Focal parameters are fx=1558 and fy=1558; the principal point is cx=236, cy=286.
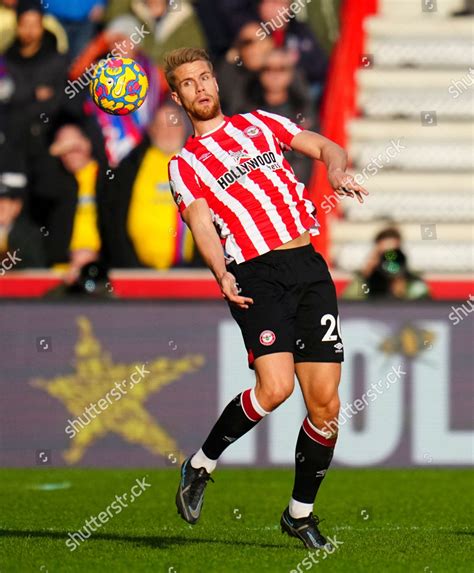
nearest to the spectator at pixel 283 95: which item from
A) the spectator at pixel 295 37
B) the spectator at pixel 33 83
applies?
the spectator at pixel 295 37

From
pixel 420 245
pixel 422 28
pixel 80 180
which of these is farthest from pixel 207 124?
pixel 422 28

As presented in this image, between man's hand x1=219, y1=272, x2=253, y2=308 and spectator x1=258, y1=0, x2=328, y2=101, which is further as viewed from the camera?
spectator x1=258, y1=0, x2=328, y2=101

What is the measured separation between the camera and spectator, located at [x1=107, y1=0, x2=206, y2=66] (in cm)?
1602

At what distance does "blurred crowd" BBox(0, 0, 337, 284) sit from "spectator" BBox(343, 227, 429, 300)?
6.66 feet

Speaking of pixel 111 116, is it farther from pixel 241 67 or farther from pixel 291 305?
pixel 291 305

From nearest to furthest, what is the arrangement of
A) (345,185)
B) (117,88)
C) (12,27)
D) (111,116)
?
1. (345,185)
2. (117,88)
3. (111,116)
4. (12,27)

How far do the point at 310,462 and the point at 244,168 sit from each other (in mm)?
1481

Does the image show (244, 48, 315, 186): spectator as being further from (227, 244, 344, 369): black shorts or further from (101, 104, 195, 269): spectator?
(227, 244, 344, 369): black shorts

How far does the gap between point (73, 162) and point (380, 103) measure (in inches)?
155

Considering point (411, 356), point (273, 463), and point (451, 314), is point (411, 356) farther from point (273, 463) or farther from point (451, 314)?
point (273, 463)

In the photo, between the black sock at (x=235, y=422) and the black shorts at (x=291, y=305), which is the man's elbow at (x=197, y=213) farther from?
the black sock at (x=235, y=422)

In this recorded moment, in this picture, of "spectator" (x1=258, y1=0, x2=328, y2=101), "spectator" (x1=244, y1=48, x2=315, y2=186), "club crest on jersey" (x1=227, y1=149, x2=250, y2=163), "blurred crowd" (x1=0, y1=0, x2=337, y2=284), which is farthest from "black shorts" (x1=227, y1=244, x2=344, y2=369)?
"spectator" (x1=258, y1=0, x2=328, y2=101)

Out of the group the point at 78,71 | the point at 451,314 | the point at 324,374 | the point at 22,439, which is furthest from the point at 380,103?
the point at 324,374

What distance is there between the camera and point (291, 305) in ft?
24.7
